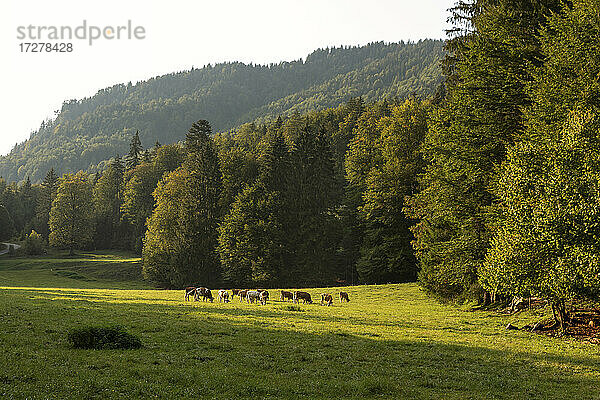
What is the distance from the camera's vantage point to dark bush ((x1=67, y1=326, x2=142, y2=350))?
17.0 metres

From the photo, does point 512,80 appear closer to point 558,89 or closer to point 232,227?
point 558,89

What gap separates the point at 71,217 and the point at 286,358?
349 feet

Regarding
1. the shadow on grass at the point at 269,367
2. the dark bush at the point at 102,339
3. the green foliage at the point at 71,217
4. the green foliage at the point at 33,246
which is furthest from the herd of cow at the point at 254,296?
the green foliage at the point at 71,217

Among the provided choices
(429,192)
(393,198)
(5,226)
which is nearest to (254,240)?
(393,198)

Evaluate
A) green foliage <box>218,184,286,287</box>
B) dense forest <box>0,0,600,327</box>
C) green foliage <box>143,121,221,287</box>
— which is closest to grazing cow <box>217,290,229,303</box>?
dense forest <box>0,0,600,327</box>

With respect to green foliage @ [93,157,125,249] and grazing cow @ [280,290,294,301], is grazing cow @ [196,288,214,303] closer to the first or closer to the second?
grazing cow @ [280,290,294,301]

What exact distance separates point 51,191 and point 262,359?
13838 centimetres

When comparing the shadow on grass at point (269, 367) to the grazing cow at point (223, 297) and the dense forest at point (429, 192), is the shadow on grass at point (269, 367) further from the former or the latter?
the grazing cow at point (223, 297)

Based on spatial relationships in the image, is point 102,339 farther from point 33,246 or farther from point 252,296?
point 33,246

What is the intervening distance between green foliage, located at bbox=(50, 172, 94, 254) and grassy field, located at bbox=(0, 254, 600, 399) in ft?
278

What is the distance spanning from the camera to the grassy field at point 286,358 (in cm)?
1289

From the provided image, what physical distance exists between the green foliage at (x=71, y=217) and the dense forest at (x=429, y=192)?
0.35 m

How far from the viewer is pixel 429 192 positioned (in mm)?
42156

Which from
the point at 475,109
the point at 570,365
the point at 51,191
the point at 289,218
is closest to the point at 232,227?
the point at 289,218
